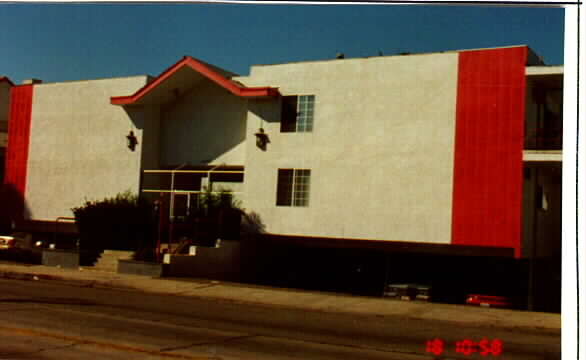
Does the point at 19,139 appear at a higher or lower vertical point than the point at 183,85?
lower

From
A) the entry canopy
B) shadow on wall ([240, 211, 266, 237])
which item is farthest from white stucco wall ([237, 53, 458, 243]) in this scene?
the entry canopy

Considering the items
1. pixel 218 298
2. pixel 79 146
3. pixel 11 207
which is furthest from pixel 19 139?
pixel 218 298

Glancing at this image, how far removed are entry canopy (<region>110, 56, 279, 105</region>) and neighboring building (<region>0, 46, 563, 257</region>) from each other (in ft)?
0.18

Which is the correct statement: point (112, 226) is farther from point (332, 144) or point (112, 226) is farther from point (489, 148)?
point (489, 148)

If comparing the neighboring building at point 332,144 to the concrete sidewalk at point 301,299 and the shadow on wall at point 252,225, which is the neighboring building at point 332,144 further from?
the concrete sidewalk at point 301,299

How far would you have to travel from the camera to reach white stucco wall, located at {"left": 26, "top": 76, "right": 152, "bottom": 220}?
24266 millimetres

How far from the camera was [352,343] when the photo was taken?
33.8 ft

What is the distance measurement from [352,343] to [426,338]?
5.84ft

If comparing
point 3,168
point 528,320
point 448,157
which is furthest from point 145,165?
point 528,320

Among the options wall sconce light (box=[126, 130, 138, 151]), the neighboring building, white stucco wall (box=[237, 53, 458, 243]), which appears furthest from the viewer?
wall sconce light (box=[126, 130, 138, 151])

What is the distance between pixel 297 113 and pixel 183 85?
5218mm

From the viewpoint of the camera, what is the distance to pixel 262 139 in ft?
79.7

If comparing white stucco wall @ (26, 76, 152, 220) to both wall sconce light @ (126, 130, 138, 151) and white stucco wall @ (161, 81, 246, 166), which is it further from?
white stucco wall @ (161, 81, 246, 166)

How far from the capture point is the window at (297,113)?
2341 cm
